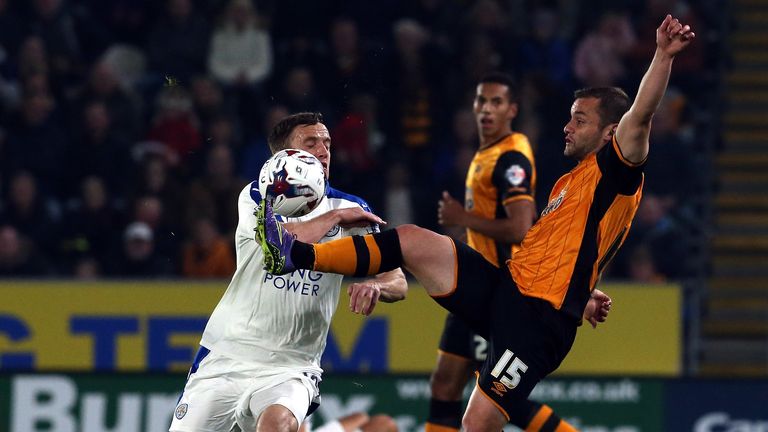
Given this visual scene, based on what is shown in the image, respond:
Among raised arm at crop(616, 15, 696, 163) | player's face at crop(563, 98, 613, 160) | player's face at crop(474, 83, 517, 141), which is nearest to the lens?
raised arm at crop(616, 15, 696, 163)

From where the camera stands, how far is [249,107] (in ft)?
41.4

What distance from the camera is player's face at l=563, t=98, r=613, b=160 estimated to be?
6672 mm

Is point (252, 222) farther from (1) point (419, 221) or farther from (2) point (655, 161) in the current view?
(2) point (655, 161)

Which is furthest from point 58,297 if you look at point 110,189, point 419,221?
point 419,221

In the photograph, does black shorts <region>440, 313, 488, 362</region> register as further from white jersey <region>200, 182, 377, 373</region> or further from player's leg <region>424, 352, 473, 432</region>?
white jersey <region>200, 182, 377, 373</region>

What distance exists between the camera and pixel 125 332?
10.9 meters

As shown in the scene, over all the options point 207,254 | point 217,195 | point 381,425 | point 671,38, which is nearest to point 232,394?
point 671,38

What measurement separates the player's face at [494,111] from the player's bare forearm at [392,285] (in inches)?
76.1

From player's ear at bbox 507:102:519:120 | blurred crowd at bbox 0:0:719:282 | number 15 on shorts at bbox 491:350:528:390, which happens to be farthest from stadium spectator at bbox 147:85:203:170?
number 15 on shorts at bbox 491:350:528:390

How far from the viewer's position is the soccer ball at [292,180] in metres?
6.01

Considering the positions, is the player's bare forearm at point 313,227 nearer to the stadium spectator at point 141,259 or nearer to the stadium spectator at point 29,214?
the stadium spectator at point 141,259

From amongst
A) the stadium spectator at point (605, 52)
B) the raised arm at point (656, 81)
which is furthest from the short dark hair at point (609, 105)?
the stadium spectator at point (605, 52)

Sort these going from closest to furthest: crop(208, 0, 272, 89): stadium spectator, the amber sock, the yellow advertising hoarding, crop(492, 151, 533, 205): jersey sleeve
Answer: the amber sock, crop(492, 151, 533, 205): jersey sleeve, the yellow advertising hoarding, crop(208, 0, 272, 89): stadium spectator

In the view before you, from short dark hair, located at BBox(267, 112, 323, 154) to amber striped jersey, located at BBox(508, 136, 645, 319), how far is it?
3.58 ft
